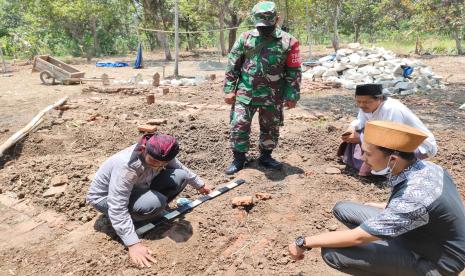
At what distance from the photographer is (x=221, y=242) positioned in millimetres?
3076

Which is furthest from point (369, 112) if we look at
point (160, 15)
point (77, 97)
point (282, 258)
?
point (160, 15)

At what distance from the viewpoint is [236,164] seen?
4.37 meters

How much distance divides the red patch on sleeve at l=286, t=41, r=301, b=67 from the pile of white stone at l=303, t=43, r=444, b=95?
5.40 m

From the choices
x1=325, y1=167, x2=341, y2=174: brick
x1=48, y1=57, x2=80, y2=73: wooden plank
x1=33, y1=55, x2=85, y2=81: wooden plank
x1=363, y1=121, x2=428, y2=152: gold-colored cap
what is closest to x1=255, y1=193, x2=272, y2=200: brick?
x1=325, y1=167, x2=341, y2=174: brick

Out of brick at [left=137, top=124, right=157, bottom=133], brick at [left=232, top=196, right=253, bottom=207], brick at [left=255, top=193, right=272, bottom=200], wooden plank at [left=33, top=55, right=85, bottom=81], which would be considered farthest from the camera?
wooden plank at [left=33, top=55, right=85, bottom=81]

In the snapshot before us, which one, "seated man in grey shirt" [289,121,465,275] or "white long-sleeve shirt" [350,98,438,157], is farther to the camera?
"white long-sleeve shirt" [350,98,438,157]

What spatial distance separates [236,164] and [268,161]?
370 mm

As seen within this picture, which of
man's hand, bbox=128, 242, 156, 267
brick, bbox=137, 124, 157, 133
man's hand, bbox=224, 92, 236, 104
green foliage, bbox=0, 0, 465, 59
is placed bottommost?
man's hand, bbox=128, 242, 156, 267

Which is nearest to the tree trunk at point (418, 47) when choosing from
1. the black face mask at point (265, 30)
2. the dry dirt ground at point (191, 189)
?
the dry dirt ground at point (191, 189)

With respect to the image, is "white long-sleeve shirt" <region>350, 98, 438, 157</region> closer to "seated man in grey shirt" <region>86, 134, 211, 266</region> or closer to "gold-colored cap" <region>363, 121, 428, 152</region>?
"gold-colored cap" <region>363, 121, 428, 152</region>

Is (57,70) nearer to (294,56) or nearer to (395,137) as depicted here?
(294,56)

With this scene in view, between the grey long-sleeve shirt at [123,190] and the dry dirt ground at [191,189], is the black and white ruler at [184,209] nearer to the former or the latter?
the dry dirt ground at [191,189]

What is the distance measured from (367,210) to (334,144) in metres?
2.63

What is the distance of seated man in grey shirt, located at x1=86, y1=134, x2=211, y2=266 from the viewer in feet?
8.79
